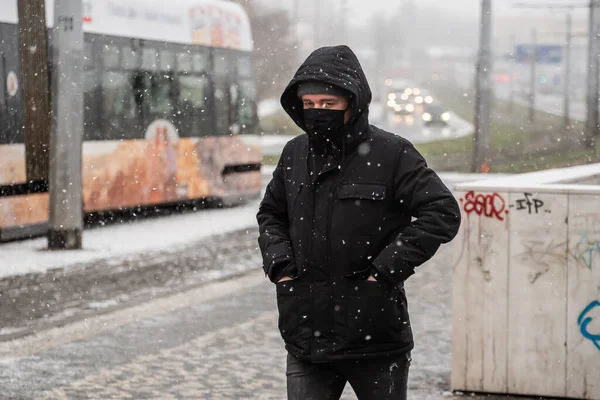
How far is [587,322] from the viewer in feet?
20.6

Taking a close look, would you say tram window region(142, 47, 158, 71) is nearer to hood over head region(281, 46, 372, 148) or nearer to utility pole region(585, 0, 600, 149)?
hood over head region(281, 46, 372, 148)

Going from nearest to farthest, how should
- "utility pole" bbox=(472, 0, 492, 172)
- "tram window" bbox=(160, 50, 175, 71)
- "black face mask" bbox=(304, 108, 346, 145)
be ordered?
"black face mask" bbox=(304, 108, 346, 145), "tram window" bbox=(160, 50, 175, 71), "utility pole" bbox=(472, 0, 492, 172)

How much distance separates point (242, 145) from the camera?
20.3 meters

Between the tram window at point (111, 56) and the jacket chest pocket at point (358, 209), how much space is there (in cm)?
1269

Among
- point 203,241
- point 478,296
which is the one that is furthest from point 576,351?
point 203,241

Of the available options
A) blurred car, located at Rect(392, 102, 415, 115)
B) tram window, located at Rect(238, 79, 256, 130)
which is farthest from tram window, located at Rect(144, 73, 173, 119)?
blurred car, located at Rect(392, 102, 415, 115)

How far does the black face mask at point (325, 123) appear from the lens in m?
4.07

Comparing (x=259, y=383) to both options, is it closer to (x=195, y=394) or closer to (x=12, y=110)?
(x=195, y=394)

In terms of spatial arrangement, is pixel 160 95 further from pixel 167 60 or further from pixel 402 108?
pixel 402 108

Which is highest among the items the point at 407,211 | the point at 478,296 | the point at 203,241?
the point at 407,211

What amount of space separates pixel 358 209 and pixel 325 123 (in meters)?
0.30

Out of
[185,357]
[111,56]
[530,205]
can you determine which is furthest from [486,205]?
[111,56]

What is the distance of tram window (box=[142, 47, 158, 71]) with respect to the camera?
1745 centimetres

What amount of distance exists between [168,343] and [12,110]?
6473mm
